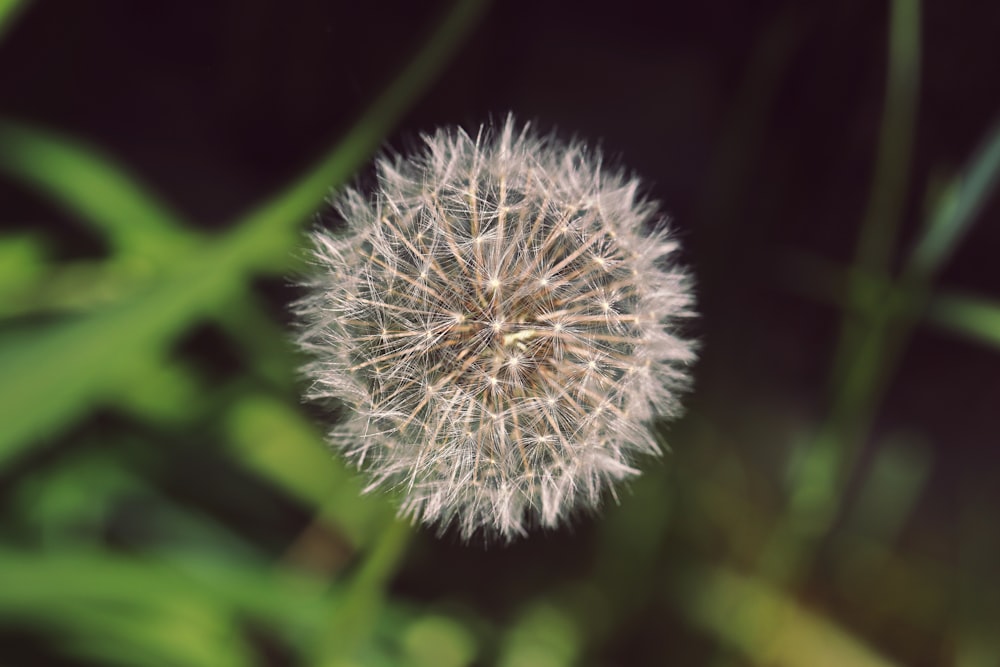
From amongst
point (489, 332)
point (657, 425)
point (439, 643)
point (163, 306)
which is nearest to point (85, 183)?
point (163, 306)

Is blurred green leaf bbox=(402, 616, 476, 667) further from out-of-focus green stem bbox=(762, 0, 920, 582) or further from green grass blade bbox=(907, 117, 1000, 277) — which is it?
green grass blade bbox=(907, 117, 1000, 277)

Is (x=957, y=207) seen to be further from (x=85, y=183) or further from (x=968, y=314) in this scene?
(x=85, y=183)

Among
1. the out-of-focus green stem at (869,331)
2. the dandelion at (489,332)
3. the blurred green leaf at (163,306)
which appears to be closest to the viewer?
the dandelion at (489,332)

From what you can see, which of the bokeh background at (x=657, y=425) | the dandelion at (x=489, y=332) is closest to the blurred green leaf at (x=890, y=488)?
the bokeh background at (x=657, y=425)

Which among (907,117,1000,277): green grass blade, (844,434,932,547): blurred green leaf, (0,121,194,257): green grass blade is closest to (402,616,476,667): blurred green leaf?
(0,121,194,257): green grass blade

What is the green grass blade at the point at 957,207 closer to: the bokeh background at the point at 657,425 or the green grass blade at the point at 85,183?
the bokeh background at the point at 657,425
